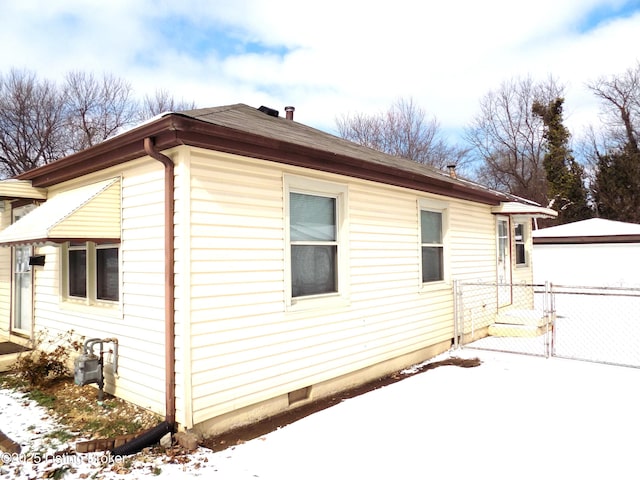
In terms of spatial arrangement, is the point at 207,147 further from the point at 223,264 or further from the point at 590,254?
the point at 590,254

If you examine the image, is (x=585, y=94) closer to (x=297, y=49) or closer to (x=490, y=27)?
(x=490, y=27)

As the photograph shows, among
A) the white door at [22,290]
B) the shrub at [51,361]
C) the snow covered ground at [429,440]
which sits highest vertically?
the white door at [22,290]

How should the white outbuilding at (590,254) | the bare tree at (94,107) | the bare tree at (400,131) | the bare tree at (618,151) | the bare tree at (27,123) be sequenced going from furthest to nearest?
the bare tree at (400,131)
the bare tree at (618,151)
the bare tree at (94,107)
the bare tree at (27,123)
the white outbuilding at (590,254)

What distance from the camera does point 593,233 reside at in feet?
57.4

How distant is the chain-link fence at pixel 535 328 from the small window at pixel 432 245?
589 mm

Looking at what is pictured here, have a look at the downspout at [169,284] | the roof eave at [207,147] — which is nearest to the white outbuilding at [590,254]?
the roof eave at [207,147]

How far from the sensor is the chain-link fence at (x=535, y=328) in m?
7.21

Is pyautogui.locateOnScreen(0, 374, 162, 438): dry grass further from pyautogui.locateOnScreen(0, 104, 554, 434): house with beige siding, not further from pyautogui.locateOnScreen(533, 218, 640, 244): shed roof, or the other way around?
pyautogui.locateOnScreen(533, 218, 640, 244): shed roof

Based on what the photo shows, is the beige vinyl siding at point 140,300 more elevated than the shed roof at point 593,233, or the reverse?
the shed roof at point 593,233

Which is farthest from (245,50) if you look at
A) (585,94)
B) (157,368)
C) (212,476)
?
(585,94)

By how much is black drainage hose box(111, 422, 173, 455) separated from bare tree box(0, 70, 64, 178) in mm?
23202

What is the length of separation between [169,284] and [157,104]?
86.6 ft

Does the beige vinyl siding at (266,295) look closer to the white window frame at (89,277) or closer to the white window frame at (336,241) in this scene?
the white window frame at (336,241)

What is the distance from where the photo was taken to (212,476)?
325cm
